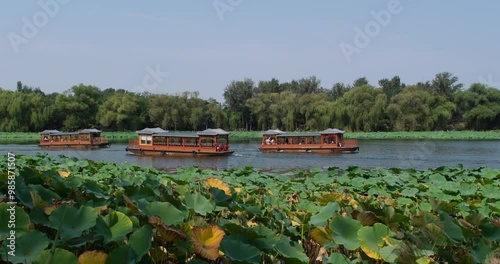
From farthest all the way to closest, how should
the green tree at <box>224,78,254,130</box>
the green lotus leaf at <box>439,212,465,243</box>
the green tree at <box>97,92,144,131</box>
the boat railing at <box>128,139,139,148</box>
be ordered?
the green tree at <box>224,78,254,130</box>
the green tree at <box>97,92,144,131</box>
the boat railing at <box>128,139,139,148</box>
the green lotus leaf at <box>439,212,465,243</box>

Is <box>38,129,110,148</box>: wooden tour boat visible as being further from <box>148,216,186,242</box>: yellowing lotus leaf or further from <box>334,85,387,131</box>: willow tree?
<box>148,216,186,242</box>: yellowing lotus leaf

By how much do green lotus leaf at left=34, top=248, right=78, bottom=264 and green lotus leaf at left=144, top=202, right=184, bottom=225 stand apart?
0.36 meters

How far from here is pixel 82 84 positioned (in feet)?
157

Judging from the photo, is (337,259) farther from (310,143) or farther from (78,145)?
(78,145)

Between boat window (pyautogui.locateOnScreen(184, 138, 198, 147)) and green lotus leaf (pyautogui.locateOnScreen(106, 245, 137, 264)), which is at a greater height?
green lotus leaf (pyautogui.locateOnScreen(106, 245, 137, 264))

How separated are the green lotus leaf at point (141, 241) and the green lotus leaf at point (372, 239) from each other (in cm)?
59

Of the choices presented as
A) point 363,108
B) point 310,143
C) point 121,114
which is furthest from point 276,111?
point 310,143

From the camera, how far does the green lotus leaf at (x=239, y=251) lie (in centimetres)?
113

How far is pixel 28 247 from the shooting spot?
1058 mm

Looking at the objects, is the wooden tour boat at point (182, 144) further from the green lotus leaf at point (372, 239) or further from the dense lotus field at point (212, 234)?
the green lotus leaf at point (372, 239)

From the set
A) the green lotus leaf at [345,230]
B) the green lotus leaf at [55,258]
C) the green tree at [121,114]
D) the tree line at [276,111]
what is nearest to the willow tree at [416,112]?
the tree line at [276,111]

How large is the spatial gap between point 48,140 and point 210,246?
33.2m

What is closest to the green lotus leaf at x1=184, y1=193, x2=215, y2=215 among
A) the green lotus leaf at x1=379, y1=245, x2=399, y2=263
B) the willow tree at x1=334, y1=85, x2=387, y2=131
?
the green lotus leaf at x1=379, y1=245, x2=399, y2=263

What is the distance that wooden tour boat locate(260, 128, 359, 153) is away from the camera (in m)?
25.3
